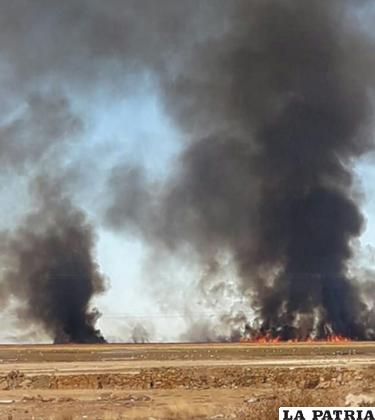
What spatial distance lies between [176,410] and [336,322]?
109 meters

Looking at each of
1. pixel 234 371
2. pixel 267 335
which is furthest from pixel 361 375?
pixel 267 335

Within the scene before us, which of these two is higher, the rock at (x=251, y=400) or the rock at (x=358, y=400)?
the rock at (x=358, y=400)

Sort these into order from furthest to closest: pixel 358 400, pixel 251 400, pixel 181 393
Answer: pixel 181 393 → pixel 251 400 → pixel 358 400

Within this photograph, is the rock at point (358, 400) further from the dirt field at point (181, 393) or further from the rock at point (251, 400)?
the rock at point (251, 400)

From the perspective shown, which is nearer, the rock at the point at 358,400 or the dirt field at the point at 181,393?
the rock at the point at 358,400

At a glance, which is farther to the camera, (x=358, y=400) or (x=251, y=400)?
(x=251, y=400)

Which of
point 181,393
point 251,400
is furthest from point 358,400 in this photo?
point 181,393

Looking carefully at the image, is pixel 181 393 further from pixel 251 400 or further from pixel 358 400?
pixel 358 400

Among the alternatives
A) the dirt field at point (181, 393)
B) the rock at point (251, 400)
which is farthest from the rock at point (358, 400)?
the rock at point (251, 400)

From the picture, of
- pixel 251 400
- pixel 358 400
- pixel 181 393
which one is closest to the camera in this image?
pixel 358 400

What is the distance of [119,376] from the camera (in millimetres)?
33312

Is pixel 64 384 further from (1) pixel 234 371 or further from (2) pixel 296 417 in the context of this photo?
(2) pixel 296 417

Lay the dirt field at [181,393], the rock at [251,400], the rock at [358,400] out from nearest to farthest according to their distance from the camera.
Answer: the rock at [358,400] → the dirt field at [181,393] → the rock at [251,400]

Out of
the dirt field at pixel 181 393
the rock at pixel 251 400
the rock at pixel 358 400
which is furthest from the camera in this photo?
the rock at pixel 251 400
